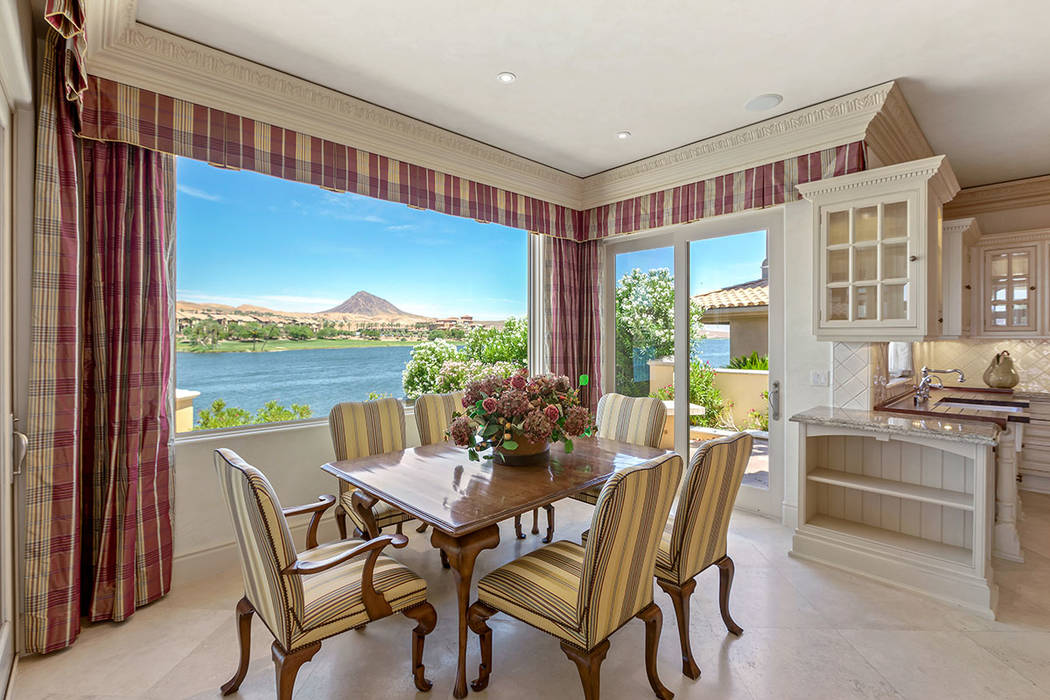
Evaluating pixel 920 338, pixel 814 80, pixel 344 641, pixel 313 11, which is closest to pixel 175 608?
pixel 344 641

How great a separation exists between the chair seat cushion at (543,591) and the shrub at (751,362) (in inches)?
93.4

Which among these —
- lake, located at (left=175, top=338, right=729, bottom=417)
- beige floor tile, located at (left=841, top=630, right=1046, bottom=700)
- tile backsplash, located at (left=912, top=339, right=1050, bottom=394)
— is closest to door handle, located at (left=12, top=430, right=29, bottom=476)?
lake, located at (left=175, top=338, right=729, bottom=417)

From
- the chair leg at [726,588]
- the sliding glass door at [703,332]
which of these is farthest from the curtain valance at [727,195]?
the chair leg at [726,588]

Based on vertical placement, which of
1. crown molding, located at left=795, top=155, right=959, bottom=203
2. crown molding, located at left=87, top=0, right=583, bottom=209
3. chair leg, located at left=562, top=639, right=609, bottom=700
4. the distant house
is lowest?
chair leg, located at left=562, top=639, right=609, bottom=700

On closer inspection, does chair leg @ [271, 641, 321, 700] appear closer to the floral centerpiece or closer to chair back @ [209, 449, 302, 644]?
chair back @ [209, 449, 302, 644]

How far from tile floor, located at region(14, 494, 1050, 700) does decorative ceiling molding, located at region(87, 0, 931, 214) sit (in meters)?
2.56

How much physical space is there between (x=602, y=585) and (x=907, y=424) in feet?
7.05

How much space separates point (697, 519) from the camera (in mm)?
1866

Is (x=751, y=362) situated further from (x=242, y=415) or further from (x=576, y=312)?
(x=242, y=415)

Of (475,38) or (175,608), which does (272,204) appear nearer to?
(475,38)

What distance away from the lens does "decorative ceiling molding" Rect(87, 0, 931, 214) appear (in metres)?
2.33

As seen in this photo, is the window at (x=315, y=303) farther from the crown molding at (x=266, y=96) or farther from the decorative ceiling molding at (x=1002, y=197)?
the decorative ceiling molding at (x=1002, y=197)

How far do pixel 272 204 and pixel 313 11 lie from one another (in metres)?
1.59

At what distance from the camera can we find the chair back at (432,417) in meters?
3.19
